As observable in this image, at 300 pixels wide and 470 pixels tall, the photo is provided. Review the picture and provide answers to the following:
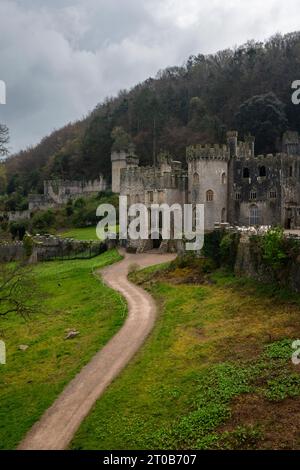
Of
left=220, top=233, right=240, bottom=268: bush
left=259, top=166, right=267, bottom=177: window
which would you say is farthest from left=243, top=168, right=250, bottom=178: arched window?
left=220, top=233, right=240, bottom=268: bush

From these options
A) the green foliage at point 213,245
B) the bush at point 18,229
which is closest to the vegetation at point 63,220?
the bush at point 18,229

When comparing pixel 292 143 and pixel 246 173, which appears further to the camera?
pixel 292 143

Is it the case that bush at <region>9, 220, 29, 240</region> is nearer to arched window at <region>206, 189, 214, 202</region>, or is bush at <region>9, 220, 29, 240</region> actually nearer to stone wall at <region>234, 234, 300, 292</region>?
arched window at <region>206, 189, 214, 202</region>

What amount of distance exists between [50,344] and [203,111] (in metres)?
58.0

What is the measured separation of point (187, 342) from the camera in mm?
22484

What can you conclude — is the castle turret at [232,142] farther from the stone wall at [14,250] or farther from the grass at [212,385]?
the grass at [212,385]

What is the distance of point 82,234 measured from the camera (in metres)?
59.7

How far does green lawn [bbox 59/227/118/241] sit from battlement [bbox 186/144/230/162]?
48.6ft

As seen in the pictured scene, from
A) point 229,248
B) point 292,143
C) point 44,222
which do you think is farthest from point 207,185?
point 44,222

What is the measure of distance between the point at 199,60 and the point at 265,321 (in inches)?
3513

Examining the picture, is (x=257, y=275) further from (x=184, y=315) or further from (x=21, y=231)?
(x=21, y=231)

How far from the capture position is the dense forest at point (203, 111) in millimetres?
64562

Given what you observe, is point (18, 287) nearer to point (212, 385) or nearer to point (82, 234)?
point (212, 385)

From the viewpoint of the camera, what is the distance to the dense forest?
2542 inches
